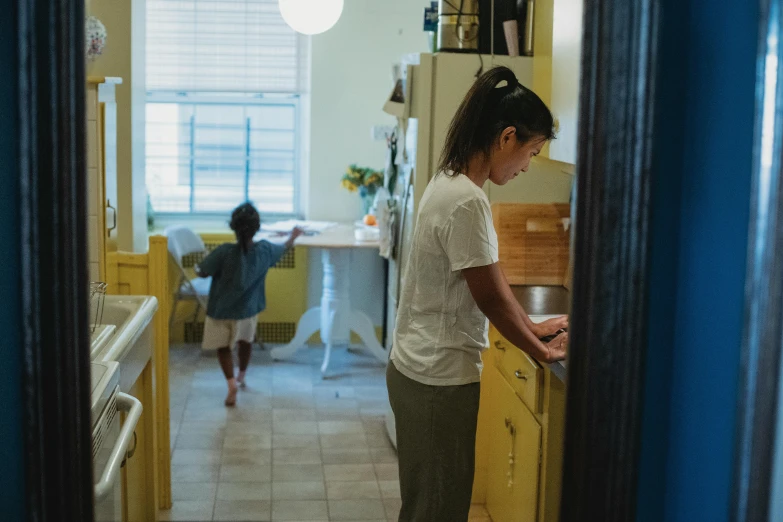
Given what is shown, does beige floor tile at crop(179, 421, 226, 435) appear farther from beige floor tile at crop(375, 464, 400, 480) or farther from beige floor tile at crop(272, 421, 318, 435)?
beige floor tile at crop(375, 464, 400, 480)

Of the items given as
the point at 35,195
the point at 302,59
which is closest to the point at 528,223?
the point at 35,195

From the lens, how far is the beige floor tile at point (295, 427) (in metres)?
3.81

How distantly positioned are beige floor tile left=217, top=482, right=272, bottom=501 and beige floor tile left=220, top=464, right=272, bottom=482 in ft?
0.12

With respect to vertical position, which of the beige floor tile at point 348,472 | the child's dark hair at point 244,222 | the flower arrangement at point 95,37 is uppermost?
the flower arrangement at point 95,37

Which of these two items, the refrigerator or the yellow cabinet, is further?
the refrigerator

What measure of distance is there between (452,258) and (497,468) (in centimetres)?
116

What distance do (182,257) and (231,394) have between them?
1.19m

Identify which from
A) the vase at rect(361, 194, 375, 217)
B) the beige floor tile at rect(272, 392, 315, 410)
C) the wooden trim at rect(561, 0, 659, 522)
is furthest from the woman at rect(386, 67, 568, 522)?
the vase at rect(361, 194, 375, 217)

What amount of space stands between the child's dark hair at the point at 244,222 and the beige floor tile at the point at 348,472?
47.4 inches

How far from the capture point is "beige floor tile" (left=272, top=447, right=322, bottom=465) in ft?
11.4

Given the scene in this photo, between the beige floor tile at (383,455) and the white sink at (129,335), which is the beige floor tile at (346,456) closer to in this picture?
the beige floor tile at (383,455)

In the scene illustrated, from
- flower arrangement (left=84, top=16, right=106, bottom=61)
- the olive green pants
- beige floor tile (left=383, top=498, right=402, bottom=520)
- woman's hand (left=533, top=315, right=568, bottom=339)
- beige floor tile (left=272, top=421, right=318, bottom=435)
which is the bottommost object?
beige floor tile (left=383, top=498, right=402, bottom=520)

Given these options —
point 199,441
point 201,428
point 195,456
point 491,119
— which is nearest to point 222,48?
point 201,428

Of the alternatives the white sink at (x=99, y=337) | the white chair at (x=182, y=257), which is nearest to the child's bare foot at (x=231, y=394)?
the white chair at (x=182, y=257)
